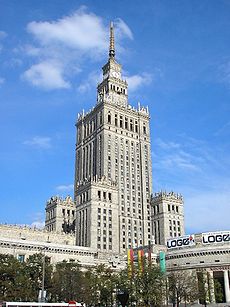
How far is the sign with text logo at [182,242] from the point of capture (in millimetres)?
158500

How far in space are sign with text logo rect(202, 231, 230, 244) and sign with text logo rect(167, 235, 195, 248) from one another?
4.79 metres

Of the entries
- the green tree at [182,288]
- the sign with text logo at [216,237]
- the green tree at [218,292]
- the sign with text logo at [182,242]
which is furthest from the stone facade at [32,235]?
the green tree at [218,292]

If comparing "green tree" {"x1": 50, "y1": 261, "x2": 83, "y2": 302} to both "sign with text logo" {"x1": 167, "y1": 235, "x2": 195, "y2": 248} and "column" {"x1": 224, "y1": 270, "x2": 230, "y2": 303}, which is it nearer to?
"column" {"x1": 224, "y1": 270, "x2": 230, "y2": 303}

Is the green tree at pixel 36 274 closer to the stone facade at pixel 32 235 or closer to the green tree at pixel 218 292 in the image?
the stone facade at pixel 32 235

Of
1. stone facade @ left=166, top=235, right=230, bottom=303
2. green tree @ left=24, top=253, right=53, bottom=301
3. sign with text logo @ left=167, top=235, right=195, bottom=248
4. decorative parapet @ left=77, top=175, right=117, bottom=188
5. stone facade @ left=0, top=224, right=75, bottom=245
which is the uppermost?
decorative parapet @ left=77, top=175, right=117, bottom=188

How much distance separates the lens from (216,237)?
6073 inches

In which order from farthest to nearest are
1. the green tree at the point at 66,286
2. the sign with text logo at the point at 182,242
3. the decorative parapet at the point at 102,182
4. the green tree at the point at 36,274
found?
the decorative parapet at the point at 102,182, the sign with text logo at the point at 182,242, the green tree at the point at 36,274, the green tree at the point at 66,286

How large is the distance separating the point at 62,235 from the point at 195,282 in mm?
75083

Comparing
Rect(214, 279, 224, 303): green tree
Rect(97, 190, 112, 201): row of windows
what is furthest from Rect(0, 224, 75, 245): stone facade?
Rect(214, 279, 224, 303): green tree

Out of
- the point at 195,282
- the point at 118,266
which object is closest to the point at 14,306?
the point at 195,282

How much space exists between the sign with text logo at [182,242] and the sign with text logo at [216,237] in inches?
189

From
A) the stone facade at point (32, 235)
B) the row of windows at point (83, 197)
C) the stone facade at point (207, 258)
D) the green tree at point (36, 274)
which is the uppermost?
the row of windows at point (83, 197)

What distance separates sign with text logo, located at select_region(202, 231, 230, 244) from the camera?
152375 mm

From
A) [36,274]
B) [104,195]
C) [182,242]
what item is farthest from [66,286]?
[104,195]
